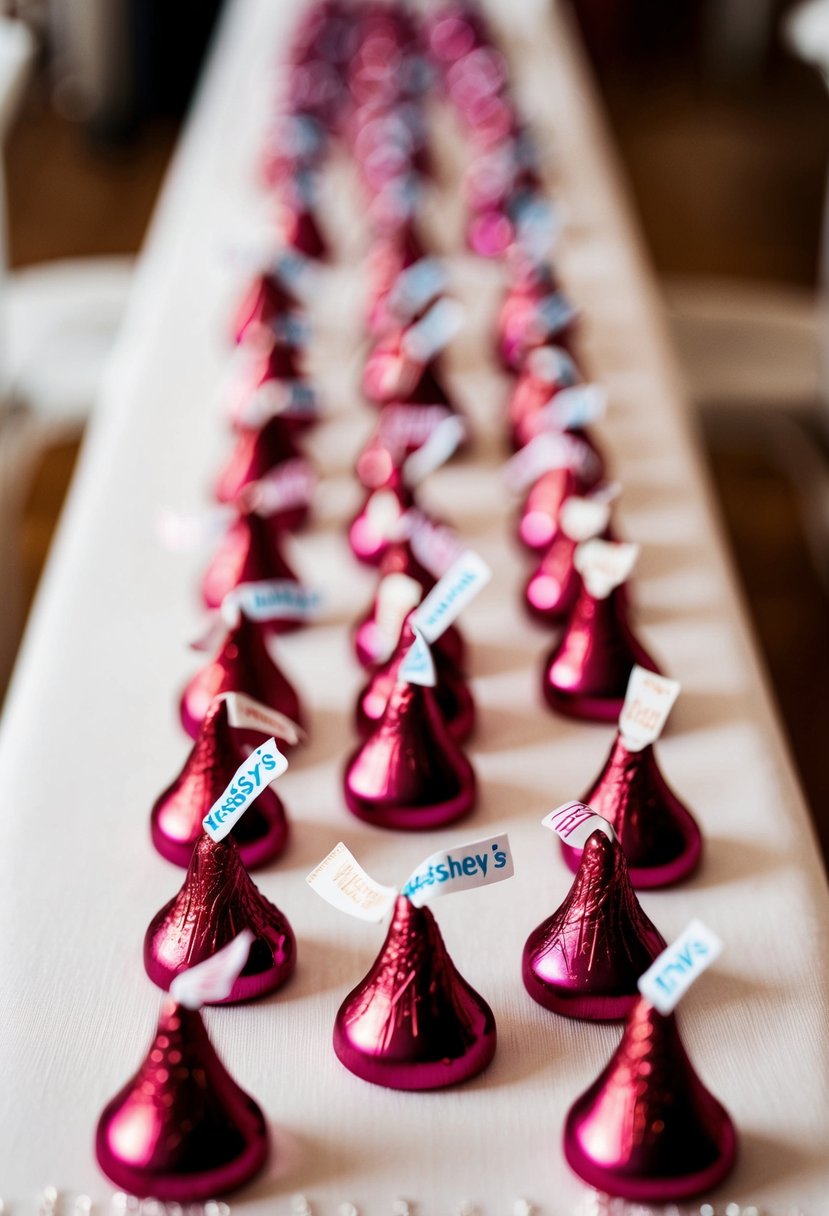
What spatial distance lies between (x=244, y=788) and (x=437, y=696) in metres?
0.26

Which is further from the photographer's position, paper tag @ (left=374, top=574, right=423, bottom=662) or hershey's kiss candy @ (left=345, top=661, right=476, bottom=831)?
paper tag @ (left=374, top=574, right=423, bottom=662)

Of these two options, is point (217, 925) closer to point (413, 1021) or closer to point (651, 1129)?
point (413, 1021)

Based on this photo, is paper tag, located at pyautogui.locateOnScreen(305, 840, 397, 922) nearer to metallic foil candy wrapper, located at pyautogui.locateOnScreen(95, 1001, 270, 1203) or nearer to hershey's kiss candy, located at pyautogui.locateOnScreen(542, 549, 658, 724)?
metallic foil candy wrapper, located at pyautogui.locateOnScreen(95, 1001, 270, 1203)

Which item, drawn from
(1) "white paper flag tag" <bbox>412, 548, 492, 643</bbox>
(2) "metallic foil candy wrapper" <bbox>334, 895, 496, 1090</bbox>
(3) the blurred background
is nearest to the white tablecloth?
(2) "metallic foil candy wrapper" <bbox>334, 895, 496, 1090</bbox>

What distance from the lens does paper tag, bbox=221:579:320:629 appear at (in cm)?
111

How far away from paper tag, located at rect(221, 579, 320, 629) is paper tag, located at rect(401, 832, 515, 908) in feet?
1.11

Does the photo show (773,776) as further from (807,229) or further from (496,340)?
(807,229)

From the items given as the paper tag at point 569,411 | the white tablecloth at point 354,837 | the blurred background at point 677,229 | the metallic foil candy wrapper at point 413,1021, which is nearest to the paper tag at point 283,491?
the white tablecloth at point 354,837

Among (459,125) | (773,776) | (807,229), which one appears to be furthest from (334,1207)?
(807,229)

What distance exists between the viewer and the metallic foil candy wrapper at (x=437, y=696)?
1.05 metres

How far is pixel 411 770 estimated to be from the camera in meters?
0.98

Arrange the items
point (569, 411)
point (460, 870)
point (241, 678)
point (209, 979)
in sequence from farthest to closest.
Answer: point (569, 411), point (241, 678), point (460, 870), point (209, 979)

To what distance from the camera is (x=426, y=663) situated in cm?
98

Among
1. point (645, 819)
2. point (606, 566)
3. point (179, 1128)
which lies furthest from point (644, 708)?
point (179, 1128)
